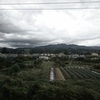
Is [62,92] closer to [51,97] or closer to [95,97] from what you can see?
[51,97]

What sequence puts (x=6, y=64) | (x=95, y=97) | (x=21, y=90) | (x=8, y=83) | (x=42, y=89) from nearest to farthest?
(x=95, y=97), (x=42, y=89), (x=21, y=90), (x=8, y=83), (x=6, y=64)

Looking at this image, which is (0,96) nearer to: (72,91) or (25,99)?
(25,99)

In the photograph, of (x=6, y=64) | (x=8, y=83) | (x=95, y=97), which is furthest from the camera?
(x=6, y=64)

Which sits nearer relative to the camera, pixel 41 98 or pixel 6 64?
pixel 41 98

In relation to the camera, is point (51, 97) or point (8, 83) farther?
point (8, 83)

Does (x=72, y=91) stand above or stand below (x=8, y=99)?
above

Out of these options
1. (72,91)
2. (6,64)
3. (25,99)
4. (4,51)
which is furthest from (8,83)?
(4,51)

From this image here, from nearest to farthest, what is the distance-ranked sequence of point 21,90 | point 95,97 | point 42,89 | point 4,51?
point 95,97, point 42,89, point 21,90, point 4,51

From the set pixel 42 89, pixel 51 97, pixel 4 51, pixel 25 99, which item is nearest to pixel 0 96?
pixel 25 99

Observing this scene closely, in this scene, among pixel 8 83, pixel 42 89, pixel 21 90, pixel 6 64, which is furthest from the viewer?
pixel 6 64
